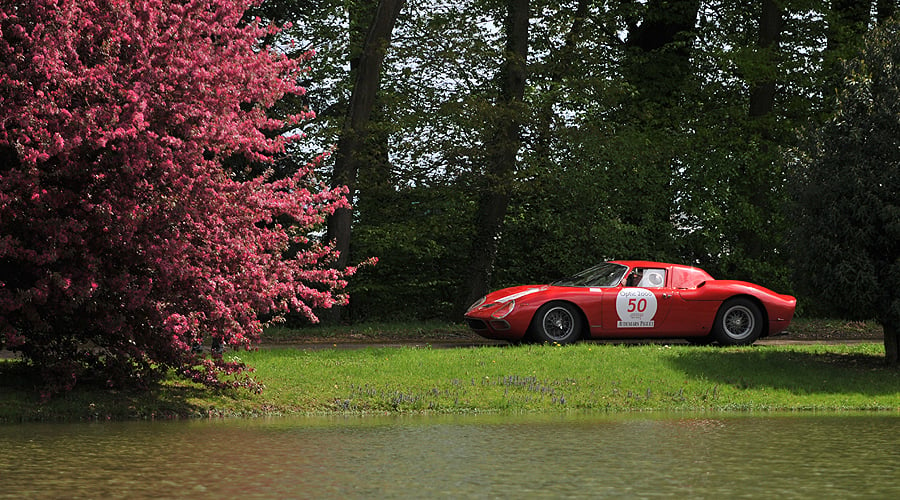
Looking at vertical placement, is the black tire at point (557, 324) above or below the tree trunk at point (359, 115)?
below

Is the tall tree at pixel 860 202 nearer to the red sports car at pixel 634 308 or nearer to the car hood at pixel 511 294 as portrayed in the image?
the red sports car at pixel 634 308

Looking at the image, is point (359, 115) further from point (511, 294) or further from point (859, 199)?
point (859, 199)

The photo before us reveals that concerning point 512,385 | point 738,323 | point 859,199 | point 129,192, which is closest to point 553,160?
point 738,323

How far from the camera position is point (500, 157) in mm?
28219

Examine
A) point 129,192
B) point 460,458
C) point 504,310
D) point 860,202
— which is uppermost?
point 860,202

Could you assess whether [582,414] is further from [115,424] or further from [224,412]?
[115,424]

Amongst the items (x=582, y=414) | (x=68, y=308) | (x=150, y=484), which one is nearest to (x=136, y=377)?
(x=68, y=308)

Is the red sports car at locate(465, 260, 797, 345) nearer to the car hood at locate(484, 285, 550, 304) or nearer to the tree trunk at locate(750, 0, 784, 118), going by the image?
the car hood at locate(484, 285, 550, 304)

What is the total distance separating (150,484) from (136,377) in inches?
274

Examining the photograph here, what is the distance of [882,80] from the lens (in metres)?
18.5

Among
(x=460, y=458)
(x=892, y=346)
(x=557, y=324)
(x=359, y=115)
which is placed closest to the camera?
(x=460, y=458)

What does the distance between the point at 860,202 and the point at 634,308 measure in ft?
13.9

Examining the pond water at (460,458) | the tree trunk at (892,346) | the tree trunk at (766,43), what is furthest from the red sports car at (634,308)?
the tree trunk at (766,43)

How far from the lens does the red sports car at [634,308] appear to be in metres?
19.6
